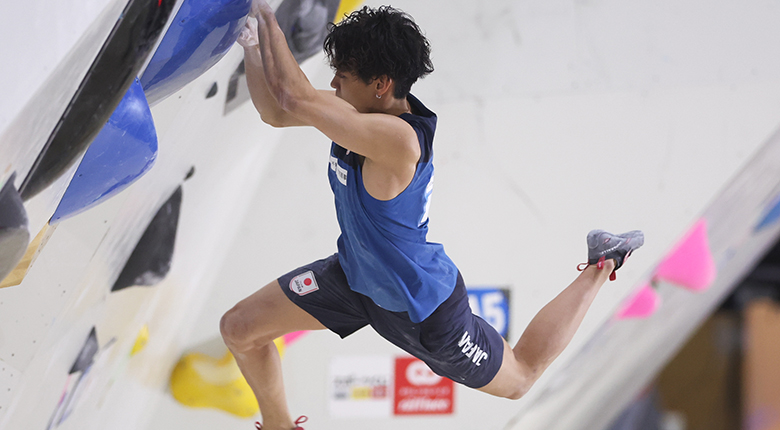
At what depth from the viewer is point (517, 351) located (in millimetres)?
1210

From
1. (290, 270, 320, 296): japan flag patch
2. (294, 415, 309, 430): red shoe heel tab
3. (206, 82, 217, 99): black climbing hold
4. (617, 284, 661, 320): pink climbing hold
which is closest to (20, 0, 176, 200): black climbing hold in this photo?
(206, 82, 217, 99): black climbing hold

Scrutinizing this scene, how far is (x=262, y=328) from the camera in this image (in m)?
1.18

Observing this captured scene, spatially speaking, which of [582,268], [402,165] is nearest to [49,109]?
[402,165]

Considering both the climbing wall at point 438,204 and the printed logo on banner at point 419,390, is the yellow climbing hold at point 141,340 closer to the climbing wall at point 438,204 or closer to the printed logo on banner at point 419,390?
the climbing wall at point 438,204

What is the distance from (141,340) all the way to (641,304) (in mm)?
1405

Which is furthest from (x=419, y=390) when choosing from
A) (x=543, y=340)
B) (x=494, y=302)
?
(x=543, y=340)

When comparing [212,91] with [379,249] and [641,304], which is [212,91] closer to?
[379,249]

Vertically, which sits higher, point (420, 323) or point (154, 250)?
point (154, 250)

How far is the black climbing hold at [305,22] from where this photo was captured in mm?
1071

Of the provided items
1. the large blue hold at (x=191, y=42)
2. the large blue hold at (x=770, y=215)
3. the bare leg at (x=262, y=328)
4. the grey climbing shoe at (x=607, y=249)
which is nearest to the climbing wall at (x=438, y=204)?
the large blue hold at (x=191, y=42)

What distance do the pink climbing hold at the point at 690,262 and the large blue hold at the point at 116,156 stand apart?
1.53 m

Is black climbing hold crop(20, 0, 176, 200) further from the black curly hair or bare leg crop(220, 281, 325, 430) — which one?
bare leg crop(220, 281, 325, 430)

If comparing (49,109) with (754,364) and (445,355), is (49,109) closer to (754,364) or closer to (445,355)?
(445,355)

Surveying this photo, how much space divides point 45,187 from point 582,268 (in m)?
0.95
